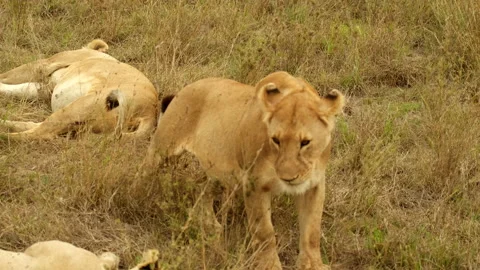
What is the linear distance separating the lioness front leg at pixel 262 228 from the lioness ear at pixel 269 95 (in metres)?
0.35

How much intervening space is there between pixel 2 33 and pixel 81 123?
1.67m

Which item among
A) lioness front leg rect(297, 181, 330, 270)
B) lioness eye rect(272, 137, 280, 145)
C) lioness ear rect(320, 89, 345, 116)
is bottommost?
lioness front leg rect(297, 181, 330, 270)

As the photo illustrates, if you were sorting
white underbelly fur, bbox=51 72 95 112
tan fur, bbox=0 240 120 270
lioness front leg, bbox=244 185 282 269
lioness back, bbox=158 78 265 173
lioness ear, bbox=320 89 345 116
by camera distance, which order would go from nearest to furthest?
1. tan fur, bbox=0 240 120 270
2. lioness ear, bbox=320 89 345 116
3. lioness front leg, bbox=244 185 282 269
4. lioness back, bbox=158 78 265 173
5. white underbelly fur, bbox=51 72 95 112

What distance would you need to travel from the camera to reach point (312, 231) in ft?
11.9

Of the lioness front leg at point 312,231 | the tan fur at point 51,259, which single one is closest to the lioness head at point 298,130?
the lioness front leg at point 312,231

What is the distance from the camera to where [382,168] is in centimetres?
455

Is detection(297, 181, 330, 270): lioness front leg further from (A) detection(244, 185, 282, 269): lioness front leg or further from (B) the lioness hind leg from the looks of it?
(B) the lioness hind leg

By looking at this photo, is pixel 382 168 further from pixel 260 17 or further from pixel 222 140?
pixel 260 17

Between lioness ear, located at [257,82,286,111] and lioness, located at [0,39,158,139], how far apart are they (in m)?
1.41

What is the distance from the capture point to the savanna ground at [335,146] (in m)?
3.81

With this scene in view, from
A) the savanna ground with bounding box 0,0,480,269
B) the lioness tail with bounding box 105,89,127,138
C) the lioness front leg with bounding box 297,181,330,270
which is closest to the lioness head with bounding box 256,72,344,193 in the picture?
the lioness front leg with bounding box 297,181,330,270

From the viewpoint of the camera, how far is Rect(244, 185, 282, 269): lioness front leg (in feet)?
11.7

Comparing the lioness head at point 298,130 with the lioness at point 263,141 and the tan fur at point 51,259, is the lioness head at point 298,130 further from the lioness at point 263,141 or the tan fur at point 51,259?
the tan fur at point 51,259

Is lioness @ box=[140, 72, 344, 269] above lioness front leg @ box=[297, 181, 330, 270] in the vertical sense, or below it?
above
